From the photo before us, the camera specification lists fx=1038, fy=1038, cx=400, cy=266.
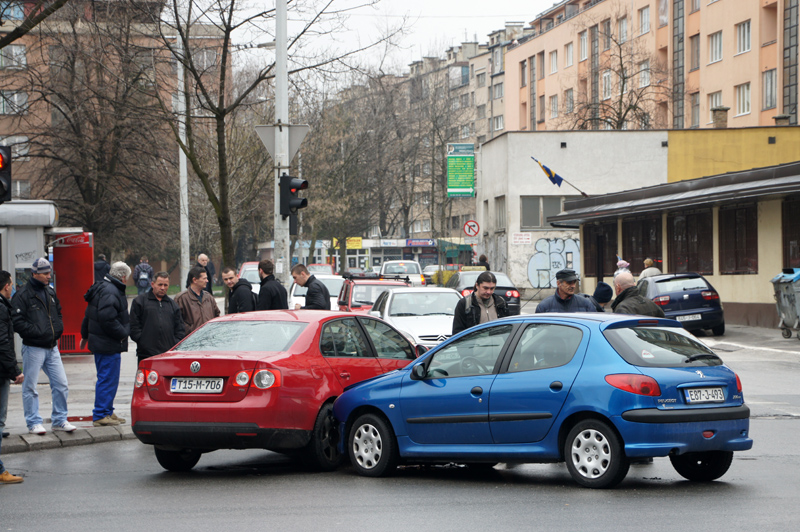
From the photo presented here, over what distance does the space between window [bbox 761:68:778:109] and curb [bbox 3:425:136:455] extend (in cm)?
4868

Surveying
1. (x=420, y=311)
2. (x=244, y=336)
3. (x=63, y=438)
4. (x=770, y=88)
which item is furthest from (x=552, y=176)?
(x=244, y=336)

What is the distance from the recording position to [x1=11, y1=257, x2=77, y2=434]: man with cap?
10305mm

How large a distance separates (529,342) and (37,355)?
5244 millimetres

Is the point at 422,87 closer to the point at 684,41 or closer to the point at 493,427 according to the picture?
the point at 684,41

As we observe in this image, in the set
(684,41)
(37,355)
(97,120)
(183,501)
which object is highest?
(684,41)

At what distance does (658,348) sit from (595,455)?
956 mm

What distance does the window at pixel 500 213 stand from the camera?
1767 inches

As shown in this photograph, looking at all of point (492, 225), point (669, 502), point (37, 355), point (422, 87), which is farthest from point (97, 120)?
point (422, 87)

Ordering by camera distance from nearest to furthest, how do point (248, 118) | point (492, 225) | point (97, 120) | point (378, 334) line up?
point (378, 334) < point (97, 120) < point (248, 118) < point (492, 225)

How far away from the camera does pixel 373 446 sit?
28.6 ft

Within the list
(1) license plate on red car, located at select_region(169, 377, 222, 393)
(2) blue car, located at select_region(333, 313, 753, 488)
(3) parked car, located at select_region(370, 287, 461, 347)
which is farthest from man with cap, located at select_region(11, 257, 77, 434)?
(3) parked car, located at select_region(370, 287, 461, 347)

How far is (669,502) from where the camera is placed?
285 inches

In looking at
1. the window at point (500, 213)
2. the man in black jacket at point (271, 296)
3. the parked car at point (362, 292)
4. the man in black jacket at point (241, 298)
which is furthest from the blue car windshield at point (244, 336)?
the window at point (500, 213)

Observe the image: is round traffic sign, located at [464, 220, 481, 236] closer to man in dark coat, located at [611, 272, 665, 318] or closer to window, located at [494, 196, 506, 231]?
window, located at [494, 196, 506, 231]
